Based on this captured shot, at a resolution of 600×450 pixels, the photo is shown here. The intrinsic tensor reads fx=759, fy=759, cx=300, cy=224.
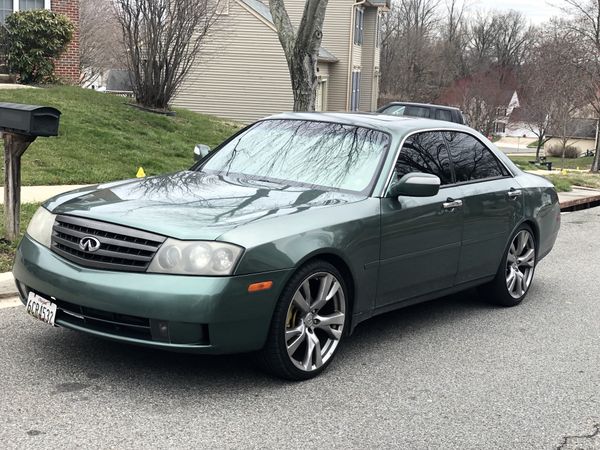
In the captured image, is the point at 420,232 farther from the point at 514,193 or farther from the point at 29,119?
the point at 29,119

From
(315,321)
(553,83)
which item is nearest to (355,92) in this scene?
(553,83)

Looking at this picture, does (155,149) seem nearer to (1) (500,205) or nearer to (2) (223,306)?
(1) (500,205)

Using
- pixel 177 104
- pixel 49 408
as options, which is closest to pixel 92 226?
pixel 49 408

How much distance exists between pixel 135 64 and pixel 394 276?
13.7m

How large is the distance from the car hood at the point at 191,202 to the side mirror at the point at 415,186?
29cm

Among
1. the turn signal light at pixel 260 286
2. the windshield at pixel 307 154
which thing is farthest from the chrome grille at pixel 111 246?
the windshield at pixel 307 154

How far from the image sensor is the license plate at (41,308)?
170 inches

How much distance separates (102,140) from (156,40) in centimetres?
467

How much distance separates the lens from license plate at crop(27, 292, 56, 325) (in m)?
4.31

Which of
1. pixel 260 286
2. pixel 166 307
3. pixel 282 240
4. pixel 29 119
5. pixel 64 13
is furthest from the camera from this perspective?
pixel 64 13

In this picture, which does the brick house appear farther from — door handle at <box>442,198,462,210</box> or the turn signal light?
the turn signal light

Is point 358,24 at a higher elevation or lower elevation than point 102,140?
higher

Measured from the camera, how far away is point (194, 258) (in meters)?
4.02

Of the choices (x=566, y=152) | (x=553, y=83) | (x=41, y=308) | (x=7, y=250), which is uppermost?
(x=553, y=83)
